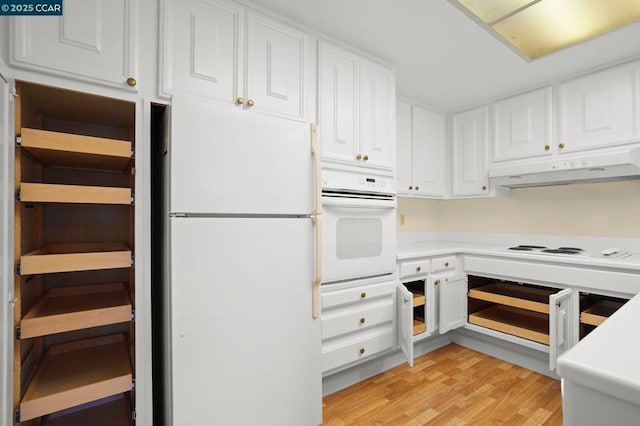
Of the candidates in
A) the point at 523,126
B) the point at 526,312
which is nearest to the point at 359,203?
the point at 523,126

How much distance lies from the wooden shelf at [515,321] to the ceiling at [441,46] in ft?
6.27

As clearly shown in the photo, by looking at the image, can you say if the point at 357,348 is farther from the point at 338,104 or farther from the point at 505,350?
the point at 338,104

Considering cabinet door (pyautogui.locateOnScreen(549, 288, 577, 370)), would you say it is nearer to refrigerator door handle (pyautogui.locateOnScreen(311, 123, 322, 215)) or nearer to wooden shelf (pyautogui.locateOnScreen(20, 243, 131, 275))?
refrigerator door handle (pyautogui.locateOnScreen(311, 123, 322, 215))

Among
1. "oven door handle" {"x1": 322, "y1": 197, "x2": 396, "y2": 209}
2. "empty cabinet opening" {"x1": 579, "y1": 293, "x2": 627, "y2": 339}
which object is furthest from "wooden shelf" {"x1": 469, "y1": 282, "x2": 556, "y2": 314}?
"oven door handle" {"x1": 322, "y1": 197, "x2": 396, "y2": 209}

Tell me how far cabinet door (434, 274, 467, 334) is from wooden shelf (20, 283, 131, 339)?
2152 mm

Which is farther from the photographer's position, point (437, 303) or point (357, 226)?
point (437, 303)

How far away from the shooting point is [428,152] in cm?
302

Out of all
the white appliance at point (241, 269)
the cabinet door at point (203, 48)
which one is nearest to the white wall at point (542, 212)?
the white appliance at point (241, 269)

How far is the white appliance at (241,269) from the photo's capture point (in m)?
1.24

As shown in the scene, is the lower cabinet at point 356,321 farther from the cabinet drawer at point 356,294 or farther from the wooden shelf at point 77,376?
the wooden shelf at point 77,376

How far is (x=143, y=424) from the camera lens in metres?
A: 1.31

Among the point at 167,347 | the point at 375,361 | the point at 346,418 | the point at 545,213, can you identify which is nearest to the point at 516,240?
the point at 545,213

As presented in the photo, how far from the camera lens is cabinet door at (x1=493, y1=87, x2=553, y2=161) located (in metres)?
2.50

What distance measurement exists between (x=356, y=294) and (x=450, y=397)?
0.88 m
